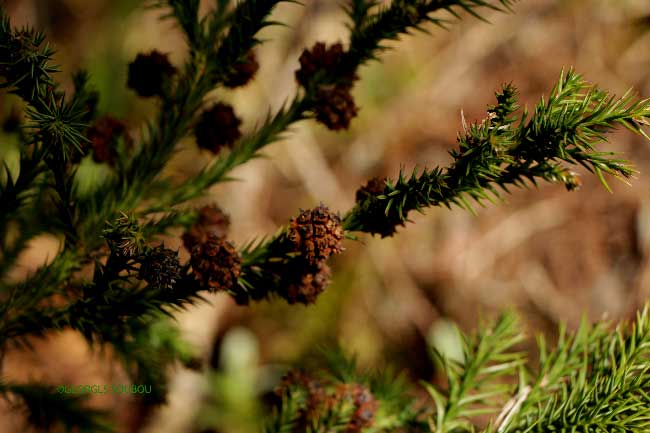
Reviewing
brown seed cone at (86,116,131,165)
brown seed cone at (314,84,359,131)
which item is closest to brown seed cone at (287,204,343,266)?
brown seed cone at (314,84,359,131)

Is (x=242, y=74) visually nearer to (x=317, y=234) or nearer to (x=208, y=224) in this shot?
(x=208, y=224)

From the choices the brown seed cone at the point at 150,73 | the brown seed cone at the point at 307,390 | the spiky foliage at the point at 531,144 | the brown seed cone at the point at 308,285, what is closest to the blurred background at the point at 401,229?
the brown seed cone at the point at 150,73

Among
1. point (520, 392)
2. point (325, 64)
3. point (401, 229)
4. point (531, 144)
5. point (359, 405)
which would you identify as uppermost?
point (401, 229)

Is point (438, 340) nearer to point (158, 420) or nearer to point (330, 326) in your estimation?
point (330, 326)

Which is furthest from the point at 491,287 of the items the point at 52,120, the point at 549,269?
the point at 52,120

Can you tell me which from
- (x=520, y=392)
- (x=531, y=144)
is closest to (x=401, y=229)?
(x=520, y=392)

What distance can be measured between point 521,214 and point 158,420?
2.41 metres

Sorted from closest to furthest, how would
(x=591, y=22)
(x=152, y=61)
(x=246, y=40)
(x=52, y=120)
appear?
(x=52, y=120), (x=246, y=40), (x=152, y=61), (x=591, y=22)

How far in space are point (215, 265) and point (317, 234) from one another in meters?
0.17

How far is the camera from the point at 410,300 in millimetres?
3383

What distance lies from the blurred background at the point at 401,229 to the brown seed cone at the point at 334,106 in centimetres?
173

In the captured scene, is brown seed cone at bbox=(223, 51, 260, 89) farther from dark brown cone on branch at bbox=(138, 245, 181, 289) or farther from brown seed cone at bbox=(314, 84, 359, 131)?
dark brown cone on branch at bbox=(138, 245, 181, 289)

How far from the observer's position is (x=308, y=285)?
1010 millimetres

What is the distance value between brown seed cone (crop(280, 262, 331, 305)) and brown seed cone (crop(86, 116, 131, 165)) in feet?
1.75
